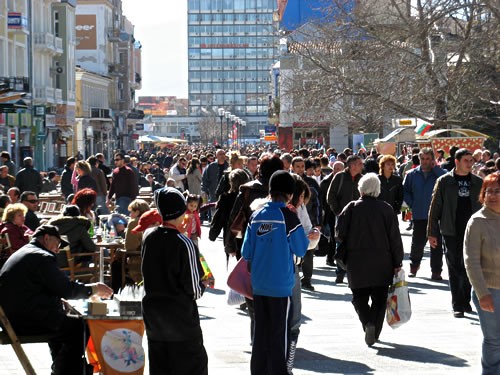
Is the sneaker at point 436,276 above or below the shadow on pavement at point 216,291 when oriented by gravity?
above

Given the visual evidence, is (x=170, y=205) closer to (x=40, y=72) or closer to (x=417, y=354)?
(x=417, y=354)

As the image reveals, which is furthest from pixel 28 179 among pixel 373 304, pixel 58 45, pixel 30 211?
pixel 58 45

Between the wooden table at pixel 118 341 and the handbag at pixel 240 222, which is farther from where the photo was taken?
the handbag at pixel 240 222

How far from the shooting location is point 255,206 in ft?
28.6

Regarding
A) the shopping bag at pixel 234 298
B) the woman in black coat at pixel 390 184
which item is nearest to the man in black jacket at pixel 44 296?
the shopping bag at pixel 234 298

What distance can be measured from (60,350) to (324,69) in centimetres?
2506

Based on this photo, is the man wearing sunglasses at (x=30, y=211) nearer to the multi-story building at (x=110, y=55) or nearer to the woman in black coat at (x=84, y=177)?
the woman in black coat at (x=84, y=177)

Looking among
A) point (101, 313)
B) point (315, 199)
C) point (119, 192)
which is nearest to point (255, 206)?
point (101, 313)

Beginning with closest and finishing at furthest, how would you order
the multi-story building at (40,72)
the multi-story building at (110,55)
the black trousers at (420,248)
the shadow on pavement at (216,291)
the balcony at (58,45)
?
the shadow on pavement at (216,291), the black trousers at (420,248), the multi-story building at (40,72), the balcony at (58,45), the multi-story building at (110,55)

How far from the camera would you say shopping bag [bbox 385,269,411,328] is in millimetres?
10227

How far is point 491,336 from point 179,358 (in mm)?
2171

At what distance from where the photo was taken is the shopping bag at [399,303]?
10.2 meters

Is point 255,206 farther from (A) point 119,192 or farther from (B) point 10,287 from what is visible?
(A) point 119,192

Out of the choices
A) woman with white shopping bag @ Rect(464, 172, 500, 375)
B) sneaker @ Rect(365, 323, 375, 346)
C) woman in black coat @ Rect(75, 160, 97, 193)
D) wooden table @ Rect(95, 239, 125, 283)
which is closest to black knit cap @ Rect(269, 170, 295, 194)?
woman with white shopping bag @ Rect(464, 172, 500, 375)
